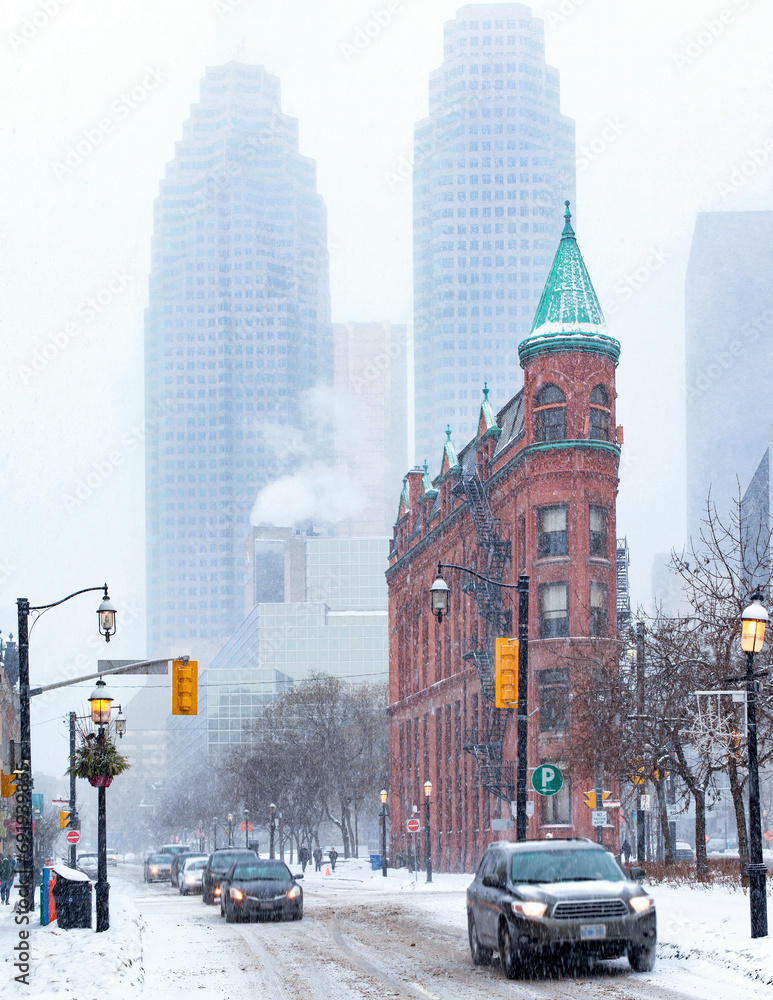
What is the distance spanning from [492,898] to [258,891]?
1180cm

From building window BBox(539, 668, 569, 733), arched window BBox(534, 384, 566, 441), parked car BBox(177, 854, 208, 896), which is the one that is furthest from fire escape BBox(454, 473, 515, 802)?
parked car BBox(177, 854, 208, 896)

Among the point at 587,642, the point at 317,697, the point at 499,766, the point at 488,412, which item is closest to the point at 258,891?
the point at 587,642

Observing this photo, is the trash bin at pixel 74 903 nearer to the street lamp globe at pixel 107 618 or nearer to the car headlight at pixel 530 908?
the street lamp globe at pixel 107 618

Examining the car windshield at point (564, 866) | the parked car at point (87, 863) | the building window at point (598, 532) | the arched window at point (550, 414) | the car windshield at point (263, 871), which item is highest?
the arched window at point (550, 414)

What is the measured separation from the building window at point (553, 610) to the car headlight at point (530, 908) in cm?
3868

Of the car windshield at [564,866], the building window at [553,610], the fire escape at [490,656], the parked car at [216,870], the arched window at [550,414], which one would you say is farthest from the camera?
the fire escape at [490,656]

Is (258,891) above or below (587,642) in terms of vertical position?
below

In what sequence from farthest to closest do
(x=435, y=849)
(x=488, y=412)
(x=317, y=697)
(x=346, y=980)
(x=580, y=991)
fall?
1. (x=317, y=697)
2. (x=435, y=849)
3. (x=488, y=412)
4. (x=346, y=980)
5. (x=580, y=991)

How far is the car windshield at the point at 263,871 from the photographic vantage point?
30.0 meters

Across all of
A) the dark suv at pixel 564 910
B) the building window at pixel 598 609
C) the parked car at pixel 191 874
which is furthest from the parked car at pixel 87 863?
the dark suv at pixel 564 910

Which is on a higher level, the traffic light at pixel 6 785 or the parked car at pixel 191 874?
the traffic light at pixel 6 785

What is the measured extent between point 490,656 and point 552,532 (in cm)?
724

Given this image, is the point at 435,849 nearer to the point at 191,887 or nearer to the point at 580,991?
the point at 191,887

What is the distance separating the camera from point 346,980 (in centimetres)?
1816
